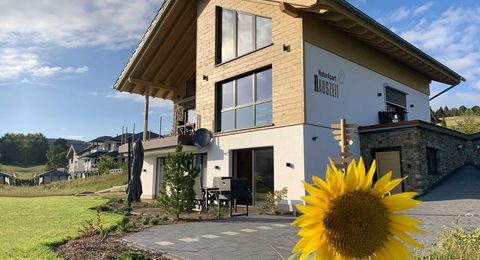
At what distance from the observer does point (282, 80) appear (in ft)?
38.8

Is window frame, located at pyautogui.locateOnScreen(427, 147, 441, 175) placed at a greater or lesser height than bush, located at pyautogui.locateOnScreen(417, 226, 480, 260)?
greater

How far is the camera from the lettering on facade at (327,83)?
11.7 m

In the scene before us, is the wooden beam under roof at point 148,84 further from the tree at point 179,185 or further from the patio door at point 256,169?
the tree at point 179,185

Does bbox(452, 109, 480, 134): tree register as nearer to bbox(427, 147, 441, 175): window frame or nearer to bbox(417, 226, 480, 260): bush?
bbox(427, 147, 441, 175): window frame

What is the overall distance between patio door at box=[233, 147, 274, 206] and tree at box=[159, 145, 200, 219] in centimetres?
309

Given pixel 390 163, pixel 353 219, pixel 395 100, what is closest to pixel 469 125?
pixel 395 100

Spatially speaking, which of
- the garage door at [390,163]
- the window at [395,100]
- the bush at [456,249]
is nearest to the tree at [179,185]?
the bush at [456,249]

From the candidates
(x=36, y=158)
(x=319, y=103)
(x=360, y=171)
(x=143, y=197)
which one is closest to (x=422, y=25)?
(x=319, y=103)

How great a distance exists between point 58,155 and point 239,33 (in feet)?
249

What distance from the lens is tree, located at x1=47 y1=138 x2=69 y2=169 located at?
75287mm

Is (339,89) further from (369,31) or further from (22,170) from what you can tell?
(22,170)

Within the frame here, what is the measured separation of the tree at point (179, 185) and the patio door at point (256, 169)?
309cm

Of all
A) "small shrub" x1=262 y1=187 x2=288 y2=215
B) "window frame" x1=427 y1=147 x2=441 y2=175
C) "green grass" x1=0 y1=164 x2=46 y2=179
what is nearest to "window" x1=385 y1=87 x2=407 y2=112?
"window frame" x1=427 y1=147 x2=441 y2=175

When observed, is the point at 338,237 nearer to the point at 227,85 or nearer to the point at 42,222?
the point at 42,222
